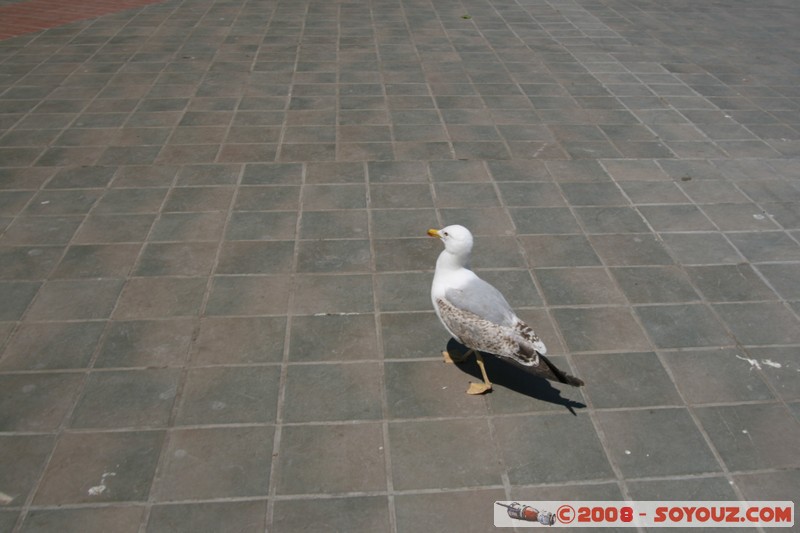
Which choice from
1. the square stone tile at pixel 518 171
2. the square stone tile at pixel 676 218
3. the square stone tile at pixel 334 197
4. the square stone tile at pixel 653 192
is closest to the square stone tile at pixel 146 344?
the square stone tile at pixel 334 197

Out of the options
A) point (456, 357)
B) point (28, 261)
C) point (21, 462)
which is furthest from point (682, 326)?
point (28, 261)

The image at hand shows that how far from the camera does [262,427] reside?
4.38 metres

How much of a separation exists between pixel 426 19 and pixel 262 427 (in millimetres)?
10268

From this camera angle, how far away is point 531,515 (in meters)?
3.88

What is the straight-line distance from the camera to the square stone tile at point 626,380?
465 cm

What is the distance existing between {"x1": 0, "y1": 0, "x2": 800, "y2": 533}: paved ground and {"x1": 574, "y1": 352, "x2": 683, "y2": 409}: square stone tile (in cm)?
2

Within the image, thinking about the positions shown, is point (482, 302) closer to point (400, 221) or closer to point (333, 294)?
point (333, 294)

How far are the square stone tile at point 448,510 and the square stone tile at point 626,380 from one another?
1.14 metres

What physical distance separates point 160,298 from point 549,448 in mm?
3189

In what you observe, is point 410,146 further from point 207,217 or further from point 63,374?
point 63,374

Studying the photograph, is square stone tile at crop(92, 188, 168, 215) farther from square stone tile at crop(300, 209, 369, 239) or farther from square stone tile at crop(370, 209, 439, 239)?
square stone tile at crop(370, 209, 439, 239)

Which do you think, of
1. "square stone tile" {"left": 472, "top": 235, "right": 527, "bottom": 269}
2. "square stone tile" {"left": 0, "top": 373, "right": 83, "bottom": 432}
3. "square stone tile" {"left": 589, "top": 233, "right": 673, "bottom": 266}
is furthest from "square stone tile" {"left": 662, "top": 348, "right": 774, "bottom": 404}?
"square stone tile" {"left": 0, "top": 373, "right": 83, "bottom": 432}

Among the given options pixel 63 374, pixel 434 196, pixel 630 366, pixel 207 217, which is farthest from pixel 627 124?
pixel 63 374

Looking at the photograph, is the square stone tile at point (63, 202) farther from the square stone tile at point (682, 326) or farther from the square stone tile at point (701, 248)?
the square stone tile at point (701, 248)
